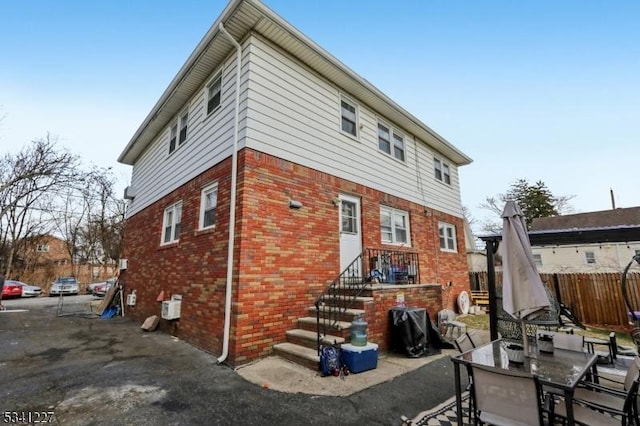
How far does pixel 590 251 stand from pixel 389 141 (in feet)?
77.9

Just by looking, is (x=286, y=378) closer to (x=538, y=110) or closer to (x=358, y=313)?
(x=358, y=313)

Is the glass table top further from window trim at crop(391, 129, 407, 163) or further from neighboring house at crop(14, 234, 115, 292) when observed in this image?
neighboring house at crop(14, 234, 115, 292)

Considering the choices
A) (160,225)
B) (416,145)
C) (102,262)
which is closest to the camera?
(160,225)

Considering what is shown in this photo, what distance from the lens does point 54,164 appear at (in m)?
17.4

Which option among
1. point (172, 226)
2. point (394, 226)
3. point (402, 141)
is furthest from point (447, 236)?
point (172, 226)

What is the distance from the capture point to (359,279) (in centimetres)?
743

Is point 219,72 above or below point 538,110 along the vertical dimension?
below

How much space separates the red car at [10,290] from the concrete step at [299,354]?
2561 centimetres

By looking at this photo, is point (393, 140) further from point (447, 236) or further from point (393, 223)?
point (447, 236)

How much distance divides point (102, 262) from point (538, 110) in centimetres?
3980

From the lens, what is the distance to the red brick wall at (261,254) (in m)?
5.50

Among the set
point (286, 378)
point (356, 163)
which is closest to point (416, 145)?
point (356, 163)

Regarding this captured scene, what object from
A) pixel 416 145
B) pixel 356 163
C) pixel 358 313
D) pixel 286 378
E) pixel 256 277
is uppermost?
pixel 416 145

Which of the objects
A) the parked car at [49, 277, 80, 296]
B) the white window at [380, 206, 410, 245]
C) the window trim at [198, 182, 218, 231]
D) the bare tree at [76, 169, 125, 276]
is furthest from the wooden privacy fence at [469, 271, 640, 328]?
the bare tree at [76, 169, 125, 276]
